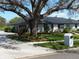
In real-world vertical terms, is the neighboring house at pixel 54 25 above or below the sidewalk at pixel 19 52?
above

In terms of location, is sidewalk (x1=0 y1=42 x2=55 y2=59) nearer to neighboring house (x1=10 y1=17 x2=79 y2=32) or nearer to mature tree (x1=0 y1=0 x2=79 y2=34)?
mature tree (x1=0 y1=0 x2=79 y2=34)

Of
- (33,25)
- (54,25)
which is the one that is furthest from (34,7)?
(54,25)

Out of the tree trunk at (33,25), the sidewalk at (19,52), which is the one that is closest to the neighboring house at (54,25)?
the tree trunk at (33,25)

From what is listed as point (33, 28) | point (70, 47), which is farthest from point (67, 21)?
point (70, 47)

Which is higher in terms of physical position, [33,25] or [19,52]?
[33,25]

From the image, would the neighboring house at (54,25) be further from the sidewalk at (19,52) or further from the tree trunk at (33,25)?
the sidewalk at (19,52)

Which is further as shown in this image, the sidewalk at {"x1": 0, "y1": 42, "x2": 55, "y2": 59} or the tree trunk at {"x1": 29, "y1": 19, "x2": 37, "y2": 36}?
the tree trunk at {"x1": 29, "y1": 19, "x2": 37, "y2": 36}

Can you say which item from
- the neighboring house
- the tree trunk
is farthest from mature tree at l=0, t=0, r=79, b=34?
the neighboring house

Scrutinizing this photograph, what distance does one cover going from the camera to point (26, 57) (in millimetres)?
15508

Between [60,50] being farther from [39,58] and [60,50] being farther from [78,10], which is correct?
[78,10]

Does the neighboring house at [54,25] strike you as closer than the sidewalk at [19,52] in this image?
No

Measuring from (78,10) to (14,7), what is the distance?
26.9ft

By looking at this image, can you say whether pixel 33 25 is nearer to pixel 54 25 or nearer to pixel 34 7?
pixel 34 7

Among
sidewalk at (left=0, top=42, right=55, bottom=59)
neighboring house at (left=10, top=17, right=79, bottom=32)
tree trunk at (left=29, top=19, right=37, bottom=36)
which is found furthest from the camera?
neighboring house at (left=10, top=17, right=79, bottom=32)
